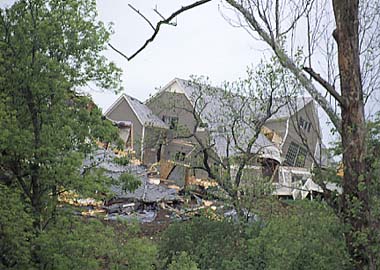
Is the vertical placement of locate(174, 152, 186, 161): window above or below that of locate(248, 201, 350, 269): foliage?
above

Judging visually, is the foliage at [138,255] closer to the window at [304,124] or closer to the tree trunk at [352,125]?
the tree trunk at [352,125]

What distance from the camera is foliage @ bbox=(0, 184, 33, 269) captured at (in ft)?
10.9

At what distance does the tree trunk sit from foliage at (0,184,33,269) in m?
2.13

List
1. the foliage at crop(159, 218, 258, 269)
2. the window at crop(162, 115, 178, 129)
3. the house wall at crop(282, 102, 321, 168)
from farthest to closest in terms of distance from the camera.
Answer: the window at crop(162, 115, 178, 129)
the foliage at crop(159, 218, 258, 269)
the house wall at crop(282, 102, 321, 168)

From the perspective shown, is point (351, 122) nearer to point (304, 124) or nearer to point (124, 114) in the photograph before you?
point (304, 124)

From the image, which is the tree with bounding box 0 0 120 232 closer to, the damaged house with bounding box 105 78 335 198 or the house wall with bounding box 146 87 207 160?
the damaged house with bounding box 105 78 335 198

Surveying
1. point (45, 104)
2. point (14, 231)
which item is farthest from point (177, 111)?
point (14, 231)

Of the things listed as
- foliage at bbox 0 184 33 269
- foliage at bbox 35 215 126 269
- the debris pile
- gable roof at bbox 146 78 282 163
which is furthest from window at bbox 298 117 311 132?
foliage at bbox 0 184 33 269

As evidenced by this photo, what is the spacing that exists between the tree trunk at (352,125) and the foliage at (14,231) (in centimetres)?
213

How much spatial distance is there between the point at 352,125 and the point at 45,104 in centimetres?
223

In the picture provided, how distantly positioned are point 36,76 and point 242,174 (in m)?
3.40

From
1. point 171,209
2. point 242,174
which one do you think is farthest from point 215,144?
point 171,209

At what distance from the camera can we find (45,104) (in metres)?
3.70

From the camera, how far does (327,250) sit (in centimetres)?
344
